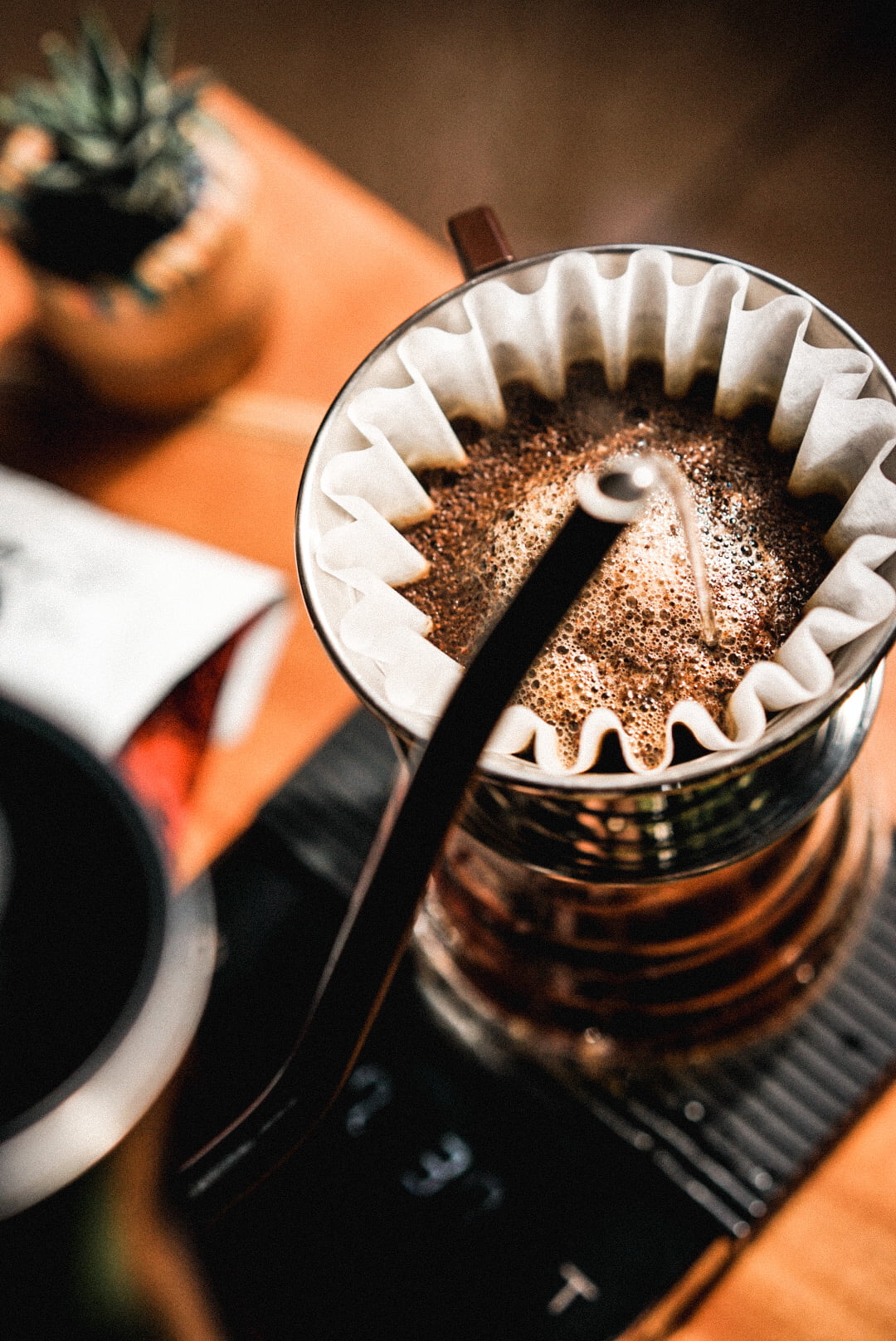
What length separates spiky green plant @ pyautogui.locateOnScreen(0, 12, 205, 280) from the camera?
68 cm

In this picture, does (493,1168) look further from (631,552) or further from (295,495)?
(295,495)

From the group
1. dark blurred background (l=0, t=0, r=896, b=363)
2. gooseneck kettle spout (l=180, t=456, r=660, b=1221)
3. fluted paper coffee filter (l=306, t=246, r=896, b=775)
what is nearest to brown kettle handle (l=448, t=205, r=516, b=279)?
fluted paper coffee filter (l=306, t=246, r=896, b=775)

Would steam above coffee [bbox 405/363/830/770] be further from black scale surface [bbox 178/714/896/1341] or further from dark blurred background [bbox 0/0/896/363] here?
dark blurred background [bbox 0/0/896/363]

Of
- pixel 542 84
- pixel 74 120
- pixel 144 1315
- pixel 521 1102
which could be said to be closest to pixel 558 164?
pixel 542 84

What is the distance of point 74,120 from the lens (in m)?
0.71

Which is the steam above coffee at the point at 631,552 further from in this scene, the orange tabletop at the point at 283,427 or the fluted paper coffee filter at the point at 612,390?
the orange tabletop at the point at 283,427

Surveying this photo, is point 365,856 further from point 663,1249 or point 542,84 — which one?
point 542,84

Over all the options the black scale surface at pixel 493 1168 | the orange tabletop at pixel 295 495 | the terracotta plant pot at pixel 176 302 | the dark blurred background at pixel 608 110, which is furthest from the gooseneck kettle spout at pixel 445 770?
the dark blurred background at pixel 608 110

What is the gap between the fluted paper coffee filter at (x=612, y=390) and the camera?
331 millimetres

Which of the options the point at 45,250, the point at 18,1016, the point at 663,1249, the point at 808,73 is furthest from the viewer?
the point at 808,73

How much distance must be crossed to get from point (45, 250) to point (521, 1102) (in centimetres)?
57

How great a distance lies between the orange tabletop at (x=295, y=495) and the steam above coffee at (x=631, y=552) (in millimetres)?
253

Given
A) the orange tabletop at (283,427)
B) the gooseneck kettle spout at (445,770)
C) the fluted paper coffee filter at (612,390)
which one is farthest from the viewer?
the orange tabletop at (283,427)

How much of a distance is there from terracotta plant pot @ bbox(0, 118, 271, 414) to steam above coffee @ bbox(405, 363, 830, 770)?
341 mm
